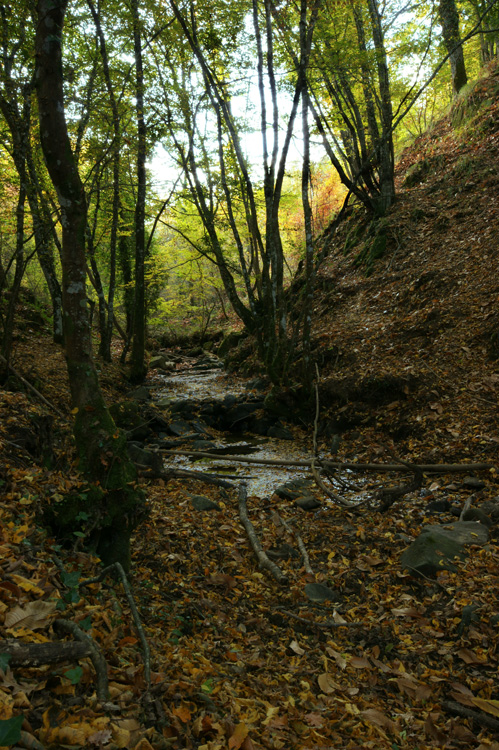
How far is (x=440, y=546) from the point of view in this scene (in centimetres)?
416

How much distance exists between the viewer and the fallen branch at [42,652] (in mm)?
1882

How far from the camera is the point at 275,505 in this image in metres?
6.07

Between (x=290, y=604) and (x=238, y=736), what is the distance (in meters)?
1.88

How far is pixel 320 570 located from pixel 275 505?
1.65 m

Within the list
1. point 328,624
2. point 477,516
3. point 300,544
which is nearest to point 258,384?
point 300,544

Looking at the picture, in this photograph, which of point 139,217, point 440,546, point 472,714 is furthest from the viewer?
point 139,217

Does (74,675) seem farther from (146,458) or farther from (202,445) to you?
(202,445)

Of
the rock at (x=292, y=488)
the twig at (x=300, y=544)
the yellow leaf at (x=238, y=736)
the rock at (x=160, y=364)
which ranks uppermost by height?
the rock at (x=160, y=364)

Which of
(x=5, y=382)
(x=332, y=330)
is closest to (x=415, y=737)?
(x=5, y=382)

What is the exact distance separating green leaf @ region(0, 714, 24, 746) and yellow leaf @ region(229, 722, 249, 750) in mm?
1081

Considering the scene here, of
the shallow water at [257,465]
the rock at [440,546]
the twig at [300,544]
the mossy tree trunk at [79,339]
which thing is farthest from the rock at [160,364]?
the rock at [440,546]

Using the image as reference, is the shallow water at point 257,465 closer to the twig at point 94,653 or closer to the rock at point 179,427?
the rock at point 179,427

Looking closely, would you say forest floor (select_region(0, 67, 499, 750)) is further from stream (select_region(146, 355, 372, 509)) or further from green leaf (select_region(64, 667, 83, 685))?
stream (select_region(146, 355, 372, 509))

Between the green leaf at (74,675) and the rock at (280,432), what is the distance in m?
7.18
